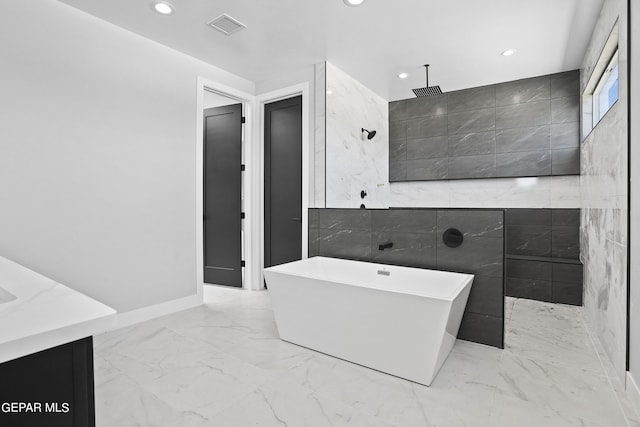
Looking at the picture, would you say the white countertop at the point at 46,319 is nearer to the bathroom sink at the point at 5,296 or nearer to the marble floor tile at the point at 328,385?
the bathroom sink at the point at 5,296

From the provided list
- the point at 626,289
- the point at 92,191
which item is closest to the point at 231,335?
the point at 92,191

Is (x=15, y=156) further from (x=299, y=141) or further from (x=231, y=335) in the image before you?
(x=299, y=141)

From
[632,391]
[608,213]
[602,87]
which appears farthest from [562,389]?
[602,87]

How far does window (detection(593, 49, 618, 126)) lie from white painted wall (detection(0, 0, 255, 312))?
361 cm

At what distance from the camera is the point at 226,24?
2.85 metres

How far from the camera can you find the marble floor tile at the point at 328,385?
1.69 meters

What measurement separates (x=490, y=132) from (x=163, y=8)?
382 centimetres

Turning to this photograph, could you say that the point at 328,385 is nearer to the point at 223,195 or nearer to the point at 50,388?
the point at 50,388

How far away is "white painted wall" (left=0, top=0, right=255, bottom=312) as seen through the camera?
2342 millimetres

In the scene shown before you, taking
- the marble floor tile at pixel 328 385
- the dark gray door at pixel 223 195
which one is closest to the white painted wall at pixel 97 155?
the marble floor tile at pixel 328 385

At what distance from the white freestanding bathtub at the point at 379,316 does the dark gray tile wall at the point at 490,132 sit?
91.1 inches

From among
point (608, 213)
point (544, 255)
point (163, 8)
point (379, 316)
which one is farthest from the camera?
point (544, 255)

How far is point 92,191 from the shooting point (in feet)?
8.92

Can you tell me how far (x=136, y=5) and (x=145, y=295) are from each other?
2.43 metres
